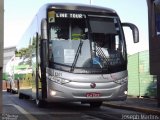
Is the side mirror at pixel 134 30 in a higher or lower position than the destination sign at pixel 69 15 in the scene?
lower

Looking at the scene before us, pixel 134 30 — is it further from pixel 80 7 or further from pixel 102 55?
pixel 80 7

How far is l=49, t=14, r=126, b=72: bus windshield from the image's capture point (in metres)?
13.7

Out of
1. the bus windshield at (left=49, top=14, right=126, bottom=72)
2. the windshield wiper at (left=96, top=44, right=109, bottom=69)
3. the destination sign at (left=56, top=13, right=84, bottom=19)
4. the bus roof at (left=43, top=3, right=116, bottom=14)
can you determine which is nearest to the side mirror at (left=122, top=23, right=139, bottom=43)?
the bus windshield at (left=49, top=14, right=126, bottom=72)

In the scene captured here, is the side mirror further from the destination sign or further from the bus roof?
the destination sign

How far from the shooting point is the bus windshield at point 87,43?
539 inches

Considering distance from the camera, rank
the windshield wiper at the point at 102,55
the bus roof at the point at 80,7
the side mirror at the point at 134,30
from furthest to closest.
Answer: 1. the side mirror at the point at 134,30
2. the bus roof at the point at 80,7
3. the windshield wiper at the point at 102,55

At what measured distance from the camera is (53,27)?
14.0m

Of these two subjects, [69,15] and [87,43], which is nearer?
[87,43]

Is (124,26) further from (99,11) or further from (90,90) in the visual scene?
(90,90)

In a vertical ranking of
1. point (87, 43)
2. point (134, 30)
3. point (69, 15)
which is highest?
point (69, 15)

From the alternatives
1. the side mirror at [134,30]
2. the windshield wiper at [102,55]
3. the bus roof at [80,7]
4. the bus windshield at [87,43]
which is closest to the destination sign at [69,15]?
the bus windshield at [87,43]

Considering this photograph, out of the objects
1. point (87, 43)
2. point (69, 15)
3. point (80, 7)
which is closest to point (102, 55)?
point (87, 43)

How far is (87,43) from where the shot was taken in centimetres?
1397

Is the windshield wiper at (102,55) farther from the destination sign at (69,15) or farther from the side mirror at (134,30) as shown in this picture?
the side mirror at (134,30)
